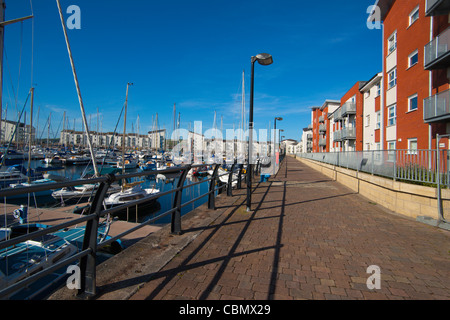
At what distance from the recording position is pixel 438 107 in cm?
1271

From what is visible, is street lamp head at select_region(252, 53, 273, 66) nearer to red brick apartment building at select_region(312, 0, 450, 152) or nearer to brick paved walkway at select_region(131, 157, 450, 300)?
brick paved walkway at select_region(131, 157, 450, 300)

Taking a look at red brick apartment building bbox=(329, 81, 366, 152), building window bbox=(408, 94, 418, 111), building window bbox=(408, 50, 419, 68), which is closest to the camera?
building window bbox=(408, 50, 419, 68)

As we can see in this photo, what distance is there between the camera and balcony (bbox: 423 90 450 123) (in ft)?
40.0

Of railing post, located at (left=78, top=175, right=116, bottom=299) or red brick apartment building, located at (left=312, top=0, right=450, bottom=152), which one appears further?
red brick apartment building, located at (left=312, top=0, right=450, bottom=152)

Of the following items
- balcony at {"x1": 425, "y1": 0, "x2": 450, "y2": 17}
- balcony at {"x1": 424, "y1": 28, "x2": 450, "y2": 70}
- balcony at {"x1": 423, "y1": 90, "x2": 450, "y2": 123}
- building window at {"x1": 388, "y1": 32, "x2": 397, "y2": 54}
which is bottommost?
balcony at {"x1": 423, "y1": 90, "x2": 450, "y2": 123}

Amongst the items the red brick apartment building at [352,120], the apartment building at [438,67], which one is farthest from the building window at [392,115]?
the red brick apartment building at [352,120]

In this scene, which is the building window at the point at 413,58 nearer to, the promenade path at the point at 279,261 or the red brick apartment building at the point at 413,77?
the red brick apartment building at the point at 413,77

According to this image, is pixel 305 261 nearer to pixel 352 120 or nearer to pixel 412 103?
pixel 412 103

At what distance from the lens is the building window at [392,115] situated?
1965cm

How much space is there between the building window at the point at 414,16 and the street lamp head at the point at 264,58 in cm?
1601

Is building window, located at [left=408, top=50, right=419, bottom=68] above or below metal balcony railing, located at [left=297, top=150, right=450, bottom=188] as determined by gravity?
above

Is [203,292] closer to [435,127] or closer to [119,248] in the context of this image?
[119,248]

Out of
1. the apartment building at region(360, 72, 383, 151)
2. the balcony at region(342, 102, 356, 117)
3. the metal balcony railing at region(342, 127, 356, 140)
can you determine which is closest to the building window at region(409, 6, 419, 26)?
the apartment building at region(360, 72, 383, 151)

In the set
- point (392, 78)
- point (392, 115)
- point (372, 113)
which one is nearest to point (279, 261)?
point (392, 115)
